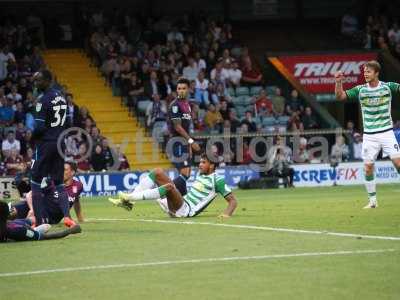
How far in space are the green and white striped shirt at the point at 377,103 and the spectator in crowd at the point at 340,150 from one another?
13189mm

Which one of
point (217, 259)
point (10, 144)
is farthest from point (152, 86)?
point (217, 259)

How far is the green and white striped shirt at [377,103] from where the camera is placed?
17.2 m

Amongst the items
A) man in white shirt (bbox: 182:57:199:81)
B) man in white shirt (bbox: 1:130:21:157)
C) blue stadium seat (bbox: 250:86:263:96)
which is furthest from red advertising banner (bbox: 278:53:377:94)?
man in white shirt (bbox: 1:130:21:157)

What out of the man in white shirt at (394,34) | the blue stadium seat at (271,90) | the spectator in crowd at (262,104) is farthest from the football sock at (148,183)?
the man in white shirt at (394,34)

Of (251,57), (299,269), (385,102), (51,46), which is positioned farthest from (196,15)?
(299,269)

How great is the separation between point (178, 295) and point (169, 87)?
23756 millimetres

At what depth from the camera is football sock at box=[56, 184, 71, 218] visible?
44.4 feet

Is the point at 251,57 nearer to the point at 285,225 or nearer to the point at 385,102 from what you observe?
the point at 385,102

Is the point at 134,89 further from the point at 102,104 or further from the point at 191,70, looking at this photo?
the point at 191,70

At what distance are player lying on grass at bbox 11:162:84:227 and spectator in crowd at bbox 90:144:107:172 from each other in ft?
39.8

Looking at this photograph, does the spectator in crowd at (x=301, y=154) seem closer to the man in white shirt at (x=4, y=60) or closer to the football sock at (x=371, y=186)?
the man in white shirt at (x=4, y=60)

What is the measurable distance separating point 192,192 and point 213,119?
1498cm

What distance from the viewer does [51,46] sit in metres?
34.6

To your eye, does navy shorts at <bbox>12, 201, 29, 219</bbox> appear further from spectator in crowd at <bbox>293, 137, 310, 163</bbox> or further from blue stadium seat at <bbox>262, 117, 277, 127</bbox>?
blue stadium seat at <bbox>262, 117, 277, 127</bbox>
